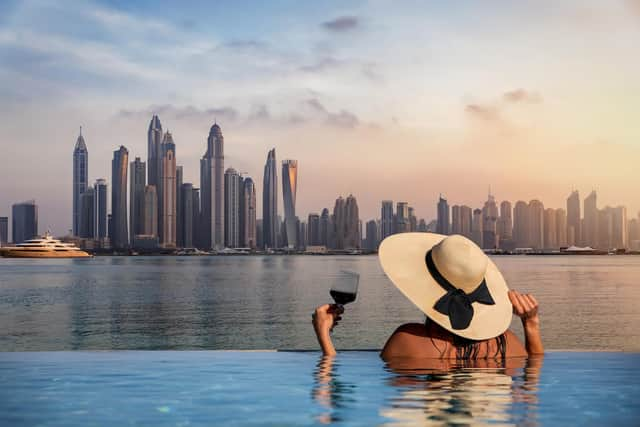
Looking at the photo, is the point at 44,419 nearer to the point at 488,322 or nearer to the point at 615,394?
the point at 488,322

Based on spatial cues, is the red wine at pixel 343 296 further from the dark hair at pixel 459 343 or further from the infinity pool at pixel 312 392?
the infinity pool at pixel 312 392

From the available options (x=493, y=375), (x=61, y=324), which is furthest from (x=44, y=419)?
(x=61, y=324)

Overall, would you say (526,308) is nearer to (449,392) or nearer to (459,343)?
(459,343)

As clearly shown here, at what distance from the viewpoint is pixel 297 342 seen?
31172 mm

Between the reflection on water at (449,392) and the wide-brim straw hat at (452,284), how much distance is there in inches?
27.7

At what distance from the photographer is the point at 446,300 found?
310 inches

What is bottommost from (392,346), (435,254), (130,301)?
(130,301)

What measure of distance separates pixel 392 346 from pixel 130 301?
180ft

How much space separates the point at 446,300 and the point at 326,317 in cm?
125

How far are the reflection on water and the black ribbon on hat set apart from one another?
782mm

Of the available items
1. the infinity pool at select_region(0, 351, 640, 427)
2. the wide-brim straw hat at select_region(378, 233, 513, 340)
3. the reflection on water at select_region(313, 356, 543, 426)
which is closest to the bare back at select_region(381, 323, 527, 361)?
the reflection on water at select_region(313, 356, 543, 426)

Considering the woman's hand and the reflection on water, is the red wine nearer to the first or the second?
the reflection on water

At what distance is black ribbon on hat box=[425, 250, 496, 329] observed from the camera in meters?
7.83

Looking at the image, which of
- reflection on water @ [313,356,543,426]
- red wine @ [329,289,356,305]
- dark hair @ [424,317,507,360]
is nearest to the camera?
reflection on water @ [313,356,543,426]
